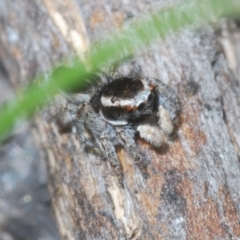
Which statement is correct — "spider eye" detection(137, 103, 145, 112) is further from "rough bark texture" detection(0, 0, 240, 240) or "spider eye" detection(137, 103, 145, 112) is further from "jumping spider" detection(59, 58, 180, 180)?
"rough bark texture" detection(0, 0, 240, 240)

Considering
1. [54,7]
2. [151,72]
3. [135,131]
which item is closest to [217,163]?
[135,131]

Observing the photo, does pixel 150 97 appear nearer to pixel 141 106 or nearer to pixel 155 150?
pixel 141 106

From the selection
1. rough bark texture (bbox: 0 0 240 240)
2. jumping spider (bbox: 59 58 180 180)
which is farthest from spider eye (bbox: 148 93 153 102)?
rough bark texture (bbox: 0 0 240 240)

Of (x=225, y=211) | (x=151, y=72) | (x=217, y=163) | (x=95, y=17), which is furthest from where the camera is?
(x=95, y=17)

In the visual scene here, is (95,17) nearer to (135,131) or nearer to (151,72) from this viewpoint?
(151,72)

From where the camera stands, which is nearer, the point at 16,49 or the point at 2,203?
the point at 16,49

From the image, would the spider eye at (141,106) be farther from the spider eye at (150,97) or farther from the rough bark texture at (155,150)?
the rough bark texture at (155,150)

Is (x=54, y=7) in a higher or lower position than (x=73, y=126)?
higher
